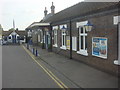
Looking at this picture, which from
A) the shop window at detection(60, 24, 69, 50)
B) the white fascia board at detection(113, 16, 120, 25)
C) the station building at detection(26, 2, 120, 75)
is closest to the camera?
the white fascia board at detection(113, 16, 120, 25)

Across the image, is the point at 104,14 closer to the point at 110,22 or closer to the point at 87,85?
the point at 110,22

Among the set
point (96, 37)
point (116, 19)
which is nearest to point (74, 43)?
point (96, 37)

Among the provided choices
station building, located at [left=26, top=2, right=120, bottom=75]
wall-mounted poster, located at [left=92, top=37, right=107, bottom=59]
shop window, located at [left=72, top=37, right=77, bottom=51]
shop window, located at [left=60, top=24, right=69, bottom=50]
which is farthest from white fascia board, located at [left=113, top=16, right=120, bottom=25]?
shop window, located at [left=60, top=24, right=69, bottom=50]

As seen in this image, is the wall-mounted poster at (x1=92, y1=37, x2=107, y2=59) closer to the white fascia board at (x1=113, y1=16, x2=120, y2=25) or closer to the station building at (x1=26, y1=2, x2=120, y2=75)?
the station building at (x1=26, y1=2, x2=120, y2=75)

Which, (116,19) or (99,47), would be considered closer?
(116,19)

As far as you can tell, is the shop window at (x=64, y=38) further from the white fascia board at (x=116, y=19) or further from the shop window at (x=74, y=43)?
the white fascia board at (x=116, y=19)

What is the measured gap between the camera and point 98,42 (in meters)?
12.0

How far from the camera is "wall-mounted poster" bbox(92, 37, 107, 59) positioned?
11.2 meters

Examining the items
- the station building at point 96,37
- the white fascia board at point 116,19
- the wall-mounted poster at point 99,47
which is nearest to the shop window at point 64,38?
the station building at point 96,37

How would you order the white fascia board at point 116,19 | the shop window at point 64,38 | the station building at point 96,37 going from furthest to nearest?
the shop window at point 64,38 → the station building at point 96,37 → the white fascia board at point 116,19

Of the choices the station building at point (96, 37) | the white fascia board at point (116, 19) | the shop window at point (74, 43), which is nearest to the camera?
the white fascia board at point (116, 19)

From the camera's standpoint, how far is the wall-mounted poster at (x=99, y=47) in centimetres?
1121

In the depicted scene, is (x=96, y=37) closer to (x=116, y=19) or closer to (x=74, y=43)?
(x=116, y=19)

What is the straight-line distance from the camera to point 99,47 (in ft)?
38.7
